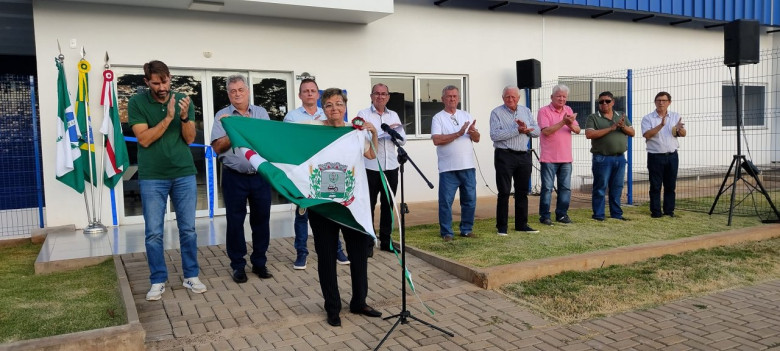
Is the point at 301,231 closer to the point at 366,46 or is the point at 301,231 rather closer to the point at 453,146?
the point at 453,146

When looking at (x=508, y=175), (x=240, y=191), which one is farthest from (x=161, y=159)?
(x=508, y=175)

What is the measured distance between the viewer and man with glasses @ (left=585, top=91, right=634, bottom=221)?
8352mm

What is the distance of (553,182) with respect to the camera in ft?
26.3

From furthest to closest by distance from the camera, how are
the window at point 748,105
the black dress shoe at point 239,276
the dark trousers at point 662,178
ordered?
1. the window at point 748,105
2. the dark trousers at point 662,178
3. the black dress shoe at point 239,276

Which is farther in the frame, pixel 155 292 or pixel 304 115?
pixel 304 115

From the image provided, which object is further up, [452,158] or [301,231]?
[452,158]

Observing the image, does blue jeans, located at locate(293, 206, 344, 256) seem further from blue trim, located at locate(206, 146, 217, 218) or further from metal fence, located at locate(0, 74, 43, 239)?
metal fence, located at locate(0, 74, 43, 239)

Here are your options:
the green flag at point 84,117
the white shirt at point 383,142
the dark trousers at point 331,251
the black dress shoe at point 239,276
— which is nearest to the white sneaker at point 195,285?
the black dress shoe at point 239,276

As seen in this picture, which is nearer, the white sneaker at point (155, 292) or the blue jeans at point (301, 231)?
the white sneaker at point (155, 292)

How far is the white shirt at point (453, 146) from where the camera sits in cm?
705

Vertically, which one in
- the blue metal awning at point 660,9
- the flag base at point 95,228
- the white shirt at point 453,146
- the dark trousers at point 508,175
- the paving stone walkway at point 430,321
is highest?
the blue metal awning at point 660,9

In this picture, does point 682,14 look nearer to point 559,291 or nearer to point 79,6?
point 559,291

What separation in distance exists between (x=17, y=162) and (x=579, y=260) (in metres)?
8.82

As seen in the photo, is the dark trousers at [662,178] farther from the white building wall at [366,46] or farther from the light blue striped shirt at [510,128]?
the white building wall at [366,46]
